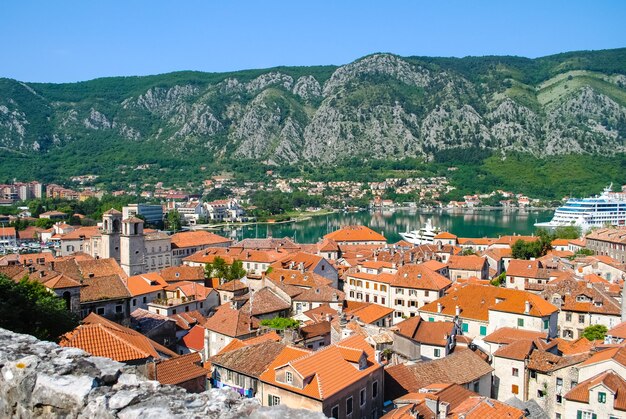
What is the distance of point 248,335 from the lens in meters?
26.3

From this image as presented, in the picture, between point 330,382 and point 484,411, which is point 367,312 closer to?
point 484,411

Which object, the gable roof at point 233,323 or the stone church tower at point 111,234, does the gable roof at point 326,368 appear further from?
the stone church tower at point 111,234

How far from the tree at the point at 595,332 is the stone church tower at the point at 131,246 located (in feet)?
120

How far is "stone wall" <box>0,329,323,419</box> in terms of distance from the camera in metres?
3.71

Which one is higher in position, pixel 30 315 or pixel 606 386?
pixel 30 315

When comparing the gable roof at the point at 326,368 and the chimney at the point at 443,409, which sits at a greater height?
the gable roof at the point at 326,368

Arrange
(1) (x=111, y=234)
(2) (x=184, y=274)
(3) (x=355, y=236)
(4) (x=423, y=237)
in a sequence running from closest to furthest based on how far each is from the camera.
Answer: (2) (x=184, y=274) → (1) (x=111, y=234) → (3) (x=355, y=236) → (4) (x=423, y=237)

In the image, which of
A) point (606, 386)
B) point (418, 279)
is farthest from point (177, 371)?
point (418, 279)

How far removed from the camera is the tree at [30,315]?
14820mm

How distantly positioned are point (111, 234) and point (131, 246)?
2237 millimetres

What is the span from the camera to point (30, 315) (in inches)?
632

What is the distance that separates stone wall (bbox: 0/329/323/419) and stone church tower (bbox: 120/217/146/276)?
45.4 metres

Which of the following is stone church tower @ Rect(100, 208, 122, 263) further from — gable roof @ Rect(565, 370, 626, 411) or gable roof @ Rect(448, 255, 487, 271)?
gable roof @ Rect(565, 370, 626, 411)

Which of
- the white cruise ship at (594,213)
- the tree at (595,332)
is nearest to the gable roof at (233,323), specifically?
the tree at (595,332)
